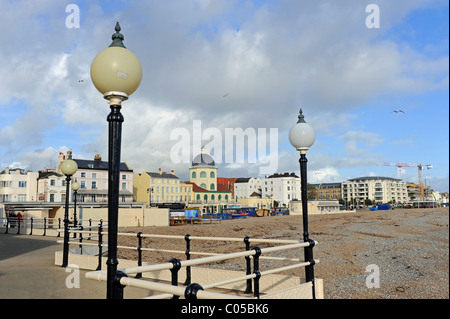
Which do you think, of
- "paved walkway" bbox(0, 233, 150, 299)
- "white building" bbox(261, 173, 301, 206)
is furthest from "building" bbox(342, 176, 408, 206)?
"paved walkway" bbox(0, 233, 150, 299)

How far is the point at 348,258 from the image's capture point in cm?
1727

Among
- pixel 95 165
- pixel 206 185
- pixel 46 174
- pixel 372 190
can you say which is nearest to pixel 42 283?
pixel 95 165

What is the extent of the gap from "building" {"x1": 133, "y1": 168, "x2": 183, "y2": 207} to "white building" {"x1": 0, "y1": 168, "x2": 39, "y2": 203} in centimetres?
2123

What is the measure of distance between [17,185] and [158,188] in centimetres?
2744

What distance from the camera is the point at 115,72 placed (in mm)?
3607

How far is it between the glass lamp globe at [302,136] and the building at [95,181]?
202 ft

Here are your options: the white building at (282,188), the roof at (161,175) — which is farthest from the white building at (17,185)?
the white building at (282,188)

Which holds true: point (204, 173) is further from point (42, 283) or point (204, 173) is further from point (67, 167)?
point (42, 283)

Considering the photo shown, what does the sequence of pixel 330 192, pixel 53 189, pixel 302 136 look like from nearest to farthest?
pixel 302 136
pixel 53 189
pixel 330 192

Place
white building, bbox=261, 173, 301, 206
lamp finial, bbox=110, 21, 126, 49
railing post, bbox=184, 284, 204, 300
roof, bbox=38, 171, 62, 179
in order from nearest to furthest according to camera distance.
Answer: railing post, bbox=184, 284, 204, 300 → lamp finial, bbox=110, 21, 126, 49 → roof, bbox=38, 171, 62, 179 → white building, bbox=261, 173, 301, 206

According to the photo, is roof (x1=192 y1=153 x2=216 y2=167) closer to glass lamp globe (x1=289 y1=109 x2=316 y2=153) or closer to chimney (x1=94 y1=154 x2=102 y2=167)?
chimney (x1=94 y1=154 x2=102 y2=167)

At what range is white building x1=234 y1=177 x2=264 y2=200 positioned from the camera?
138625 mm

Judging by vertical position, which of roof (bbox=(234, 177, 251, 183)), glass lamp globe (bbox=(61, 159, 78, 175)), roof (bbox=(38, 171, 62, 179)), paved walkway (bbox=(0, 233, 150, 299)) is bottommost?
paved walkway (bbox=(0, 233, 150, 299))
